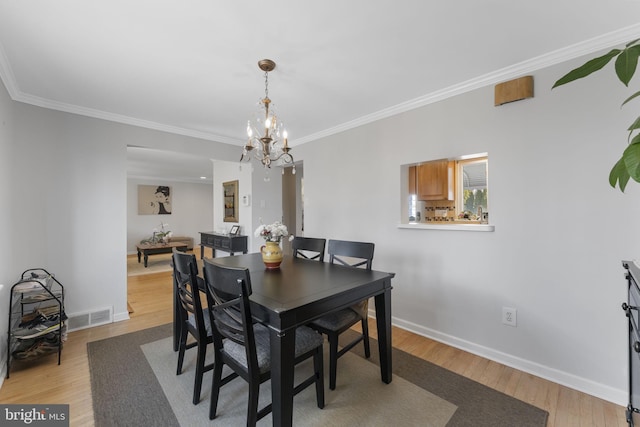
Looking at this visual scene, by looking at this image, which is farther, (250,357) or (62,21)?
(62,21)

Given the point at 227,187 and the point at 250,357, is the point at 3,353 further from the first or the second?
the point at 227,187

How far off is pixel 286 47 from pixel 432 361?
2655 millimetres

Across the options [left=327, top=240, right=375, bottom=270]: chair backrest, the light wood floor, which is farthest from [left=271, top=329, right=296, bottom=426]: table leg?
the light wood floor

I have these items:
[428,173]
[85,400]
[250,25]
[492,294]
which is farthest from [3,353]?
[428,173]

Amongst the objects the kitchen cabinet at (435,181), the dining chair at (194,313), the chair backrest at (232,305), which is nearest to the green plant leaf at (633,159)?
the chair backrest at (232,305)

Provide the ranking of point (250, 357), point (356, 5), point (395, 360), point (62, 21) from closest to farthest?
point (250, 357) < point (356, 5) < point (62, 21) < point (395, 360)

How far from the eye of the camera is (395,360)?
90.9 inches

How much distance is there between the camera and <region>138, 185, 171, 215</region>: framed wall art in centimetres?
832

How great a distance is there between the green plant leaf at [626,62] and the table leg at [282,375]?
147cm

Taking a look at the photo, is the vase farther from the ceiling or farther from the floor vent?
the floor vent

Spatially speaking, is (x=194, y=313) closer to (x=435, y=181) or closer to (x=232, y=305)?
(x=232, y=305)

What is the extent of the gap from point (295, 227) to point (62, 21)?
15.0ft

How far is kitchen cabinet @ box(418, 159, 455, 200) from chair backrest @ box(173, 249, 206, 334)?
3.50 metres

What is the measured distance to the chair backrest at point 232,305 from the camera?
1348 millimetres
